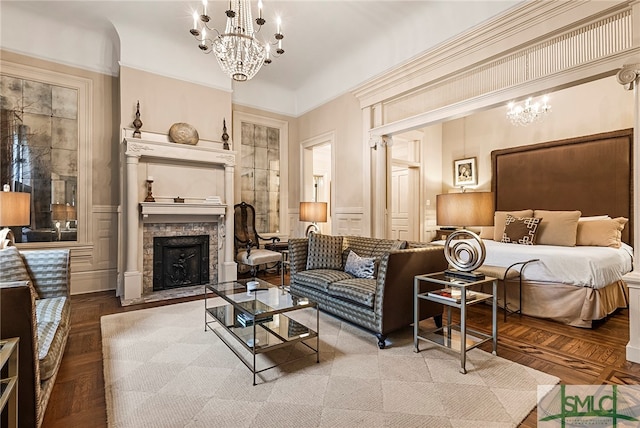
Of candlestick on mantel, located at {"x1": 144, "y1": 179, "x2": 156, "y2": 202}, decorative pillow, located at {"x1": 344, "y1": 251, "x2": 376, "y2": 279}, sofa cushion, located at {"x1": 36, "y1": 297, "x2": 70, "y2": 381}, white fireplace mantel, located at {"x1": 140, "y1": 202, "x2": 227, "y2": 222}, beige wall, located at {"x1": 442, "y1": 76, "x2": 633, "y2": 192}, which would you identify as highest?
beige wall, located at {"x1": 442, "y1": 76, "x2": 633, "y2": 192}

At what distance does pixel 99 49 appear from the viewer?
452cm

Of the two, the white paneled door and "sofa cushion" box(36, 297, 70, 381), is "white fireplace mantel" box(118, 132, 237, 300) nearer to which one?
"sofa cushion" box(36, 297, 70, 381)

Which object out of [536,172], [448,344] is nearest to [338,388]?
[448,344]

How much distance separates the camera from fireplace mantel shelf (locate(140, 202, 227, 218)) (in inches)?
169

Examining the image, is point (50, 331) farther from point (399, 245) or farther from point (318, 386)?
point (399, 245)

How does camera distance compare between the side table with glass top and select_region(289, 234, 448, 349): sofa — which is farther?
select_region(289, 234, 448, 349): sofa

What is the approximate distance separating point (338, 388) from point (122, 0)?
4.75 meters

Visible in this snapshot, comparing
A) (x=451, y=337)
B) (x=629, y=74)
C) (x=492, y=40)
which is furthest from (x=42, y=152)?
(x=629, y=74)

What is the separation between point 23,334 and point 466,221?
2582 millimetres

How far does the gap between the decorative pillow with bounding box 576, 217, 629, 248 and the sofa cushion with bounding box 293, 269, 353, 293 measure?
320cm

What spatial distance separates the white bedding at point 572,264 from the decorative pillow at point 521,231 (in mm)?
578

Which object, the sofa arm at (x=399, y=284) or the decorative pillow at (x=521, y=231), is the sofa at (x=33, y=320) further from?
the decorative pillow at (x=521, y=231)

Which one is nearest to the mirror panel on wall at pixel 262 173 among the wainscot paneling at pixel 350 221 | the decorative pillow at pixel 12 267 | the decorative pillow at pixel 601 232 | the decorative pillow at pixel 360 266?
the wainscot paneling at pixel 350 221

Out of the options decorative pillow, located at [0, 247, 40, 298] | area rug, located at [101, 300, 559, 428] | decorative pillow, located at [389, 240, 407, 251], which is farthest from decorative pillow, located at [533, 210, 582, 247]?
decorative pillow, located at [0, 247, 40, 298]
